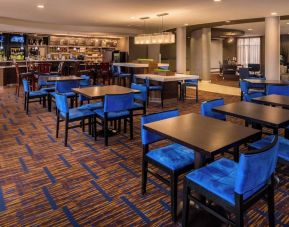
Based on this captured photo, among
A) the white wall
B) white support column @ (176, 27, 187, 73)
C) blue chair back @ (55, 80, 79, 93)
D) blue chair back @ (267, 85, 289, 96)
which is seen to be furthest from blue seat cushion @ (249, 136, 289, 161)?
the white wall

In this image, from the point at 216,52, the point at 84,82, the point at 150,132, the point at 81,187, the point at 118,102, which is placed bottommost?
the point at 81,187

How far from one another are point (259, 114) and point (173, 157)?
1170mm

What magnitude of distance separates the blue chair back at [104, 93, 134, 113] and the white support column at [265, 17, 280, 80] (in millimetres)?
6852

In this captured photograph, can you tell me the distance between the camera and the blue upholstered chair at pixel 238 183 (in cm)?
170

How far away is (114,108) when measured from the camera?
13.6ft

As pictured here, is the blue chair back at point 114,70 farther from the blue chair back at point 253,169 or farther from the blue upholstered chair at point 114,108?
the blue chair back at point 253,169

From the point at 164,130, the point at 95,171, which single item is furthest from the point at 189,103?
the point at 164,130

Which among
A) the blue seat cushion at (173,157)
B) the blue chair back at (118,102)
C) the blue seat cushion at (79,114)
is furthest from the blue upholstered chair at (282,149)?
the blue seat cushion at (79,114)

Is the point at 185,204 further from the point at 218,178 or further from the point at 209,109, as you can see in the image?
the point at 209,109

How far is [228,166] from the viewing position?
222 cm

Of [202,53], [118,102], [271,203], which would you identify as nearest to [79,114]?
[118,102]

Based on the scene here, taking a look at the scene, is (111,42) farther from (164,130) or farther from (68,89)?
(164,130)

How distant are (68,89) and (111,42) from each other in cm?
973

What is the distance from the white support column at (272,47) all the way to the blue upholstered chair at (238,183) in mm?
8134
